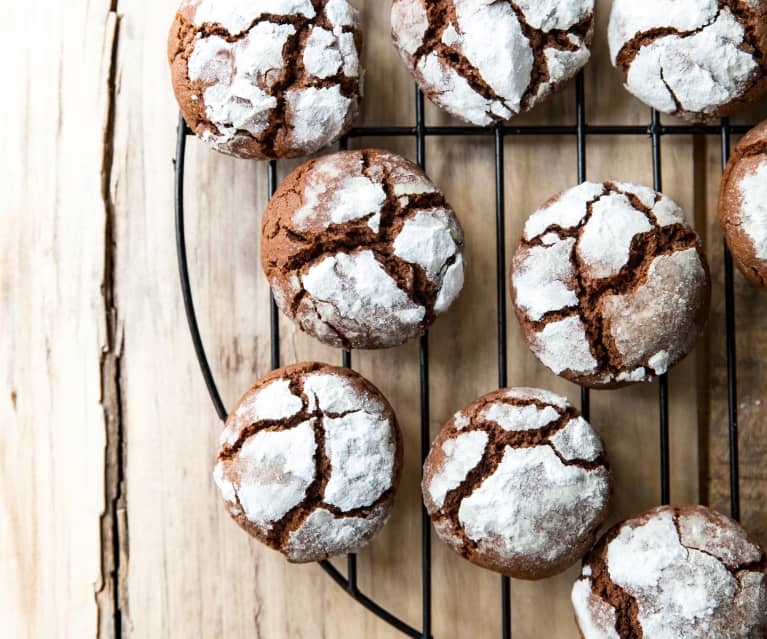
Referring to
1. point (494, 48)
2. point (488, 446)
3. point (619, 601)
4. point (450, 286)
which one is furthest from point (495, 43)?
point (619, 601)

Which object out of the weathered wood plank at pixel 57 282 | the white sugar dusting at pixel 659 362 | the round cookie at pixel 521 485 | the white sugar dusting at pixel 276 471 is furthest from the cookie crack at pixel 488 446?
the weathered wood plank at pixel 57 282

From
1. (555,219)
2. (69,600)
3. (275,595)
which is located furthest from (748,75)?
(69,600)

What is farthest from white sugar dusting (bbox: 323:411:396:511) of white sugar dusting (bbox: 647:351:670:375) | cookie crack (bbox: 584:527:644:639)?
white sugar dusting (bbox: 647:351:670:375)

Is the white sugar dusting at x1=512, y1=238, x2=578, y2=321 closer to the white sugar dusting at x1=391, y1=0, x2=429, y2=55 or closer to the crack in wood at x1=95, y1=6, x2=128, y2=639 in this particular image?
the white sugar dusting at x1=391, y1=0, x2=429, y2=55

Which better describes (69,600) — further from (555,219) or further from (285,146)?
(555,219)

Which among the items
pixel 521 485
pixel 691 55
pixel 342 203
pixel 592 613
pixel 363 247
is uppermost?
pixel 691 55

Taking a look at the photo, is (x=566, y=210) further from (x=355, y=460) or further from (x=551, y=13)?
(x=355, y=460)
